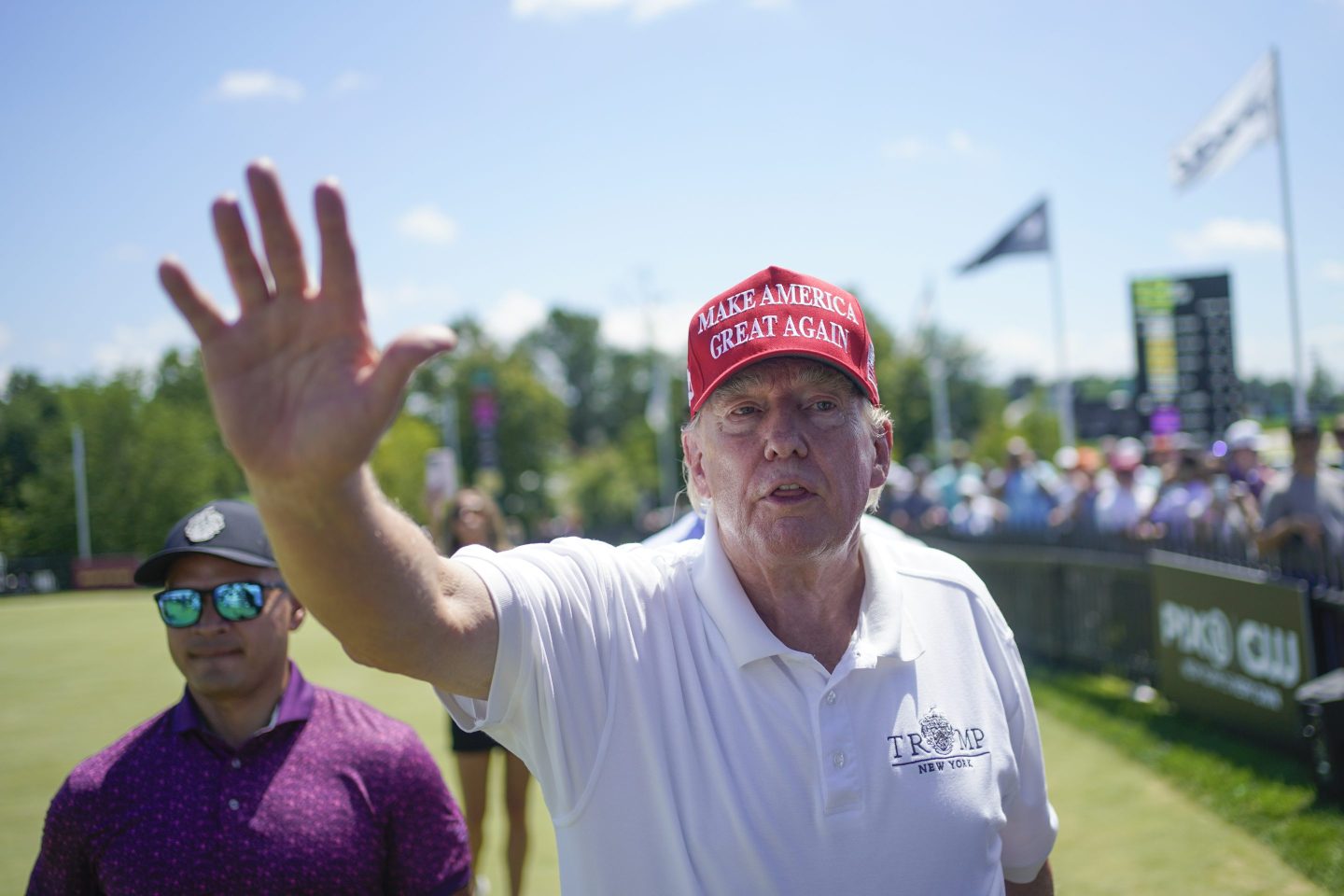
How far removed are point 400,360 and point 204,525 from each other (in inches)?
69.3

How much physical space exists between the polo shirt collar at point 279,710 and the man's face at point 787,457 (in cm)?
126

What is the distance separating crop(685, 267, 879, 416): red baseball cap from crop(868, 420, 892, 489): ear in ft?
0.54

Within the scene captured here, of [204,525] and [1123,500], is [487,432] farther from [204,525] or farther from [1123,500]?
[204,525]

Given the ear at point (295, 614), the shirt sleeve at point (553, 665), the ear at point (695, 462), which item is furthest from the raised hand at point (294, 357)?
the ear at point (295, 614)

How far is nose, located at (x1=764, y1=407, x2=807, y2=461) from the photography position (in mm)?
1996

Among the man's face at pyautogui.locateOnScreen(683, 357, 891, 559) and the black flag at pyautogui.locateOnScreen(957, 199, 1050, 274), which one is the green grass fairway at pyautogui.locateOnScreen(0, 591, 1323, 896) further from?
the black flag at pyautogui.locateOnScreen(957, 199, 1050, 274)

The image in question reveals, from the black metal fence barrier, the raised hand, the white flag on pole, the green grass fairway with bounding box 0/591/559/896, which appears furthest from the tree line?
the white flag on pole

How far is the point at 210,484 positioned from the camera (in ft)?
45.7

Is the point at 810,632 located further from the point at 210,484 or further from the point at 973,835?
the point at 210,484

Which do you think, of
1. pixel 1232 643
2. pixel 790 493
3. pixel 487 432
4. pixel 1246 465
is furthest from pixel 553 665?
pixel 487 432

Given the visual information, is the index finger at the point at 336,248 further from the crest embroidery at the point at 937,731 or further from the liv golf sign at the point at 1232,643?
the liv golf sign at the point at 1232,643

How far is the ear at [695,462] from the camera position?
2.24 meters

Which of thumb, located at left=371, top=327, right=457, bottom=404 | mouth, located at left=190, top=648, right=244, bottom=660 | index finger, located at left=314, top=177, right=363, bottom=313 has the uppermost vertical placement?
index finger, located at left=314, top=177, right=363, bottom=313

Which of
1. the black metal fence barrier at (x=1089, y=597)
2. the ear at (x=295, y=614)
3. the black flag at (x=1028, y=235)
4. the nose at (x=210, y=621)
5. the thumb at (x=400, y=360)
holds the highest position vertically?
the black flag at (x=1028, y=235)
